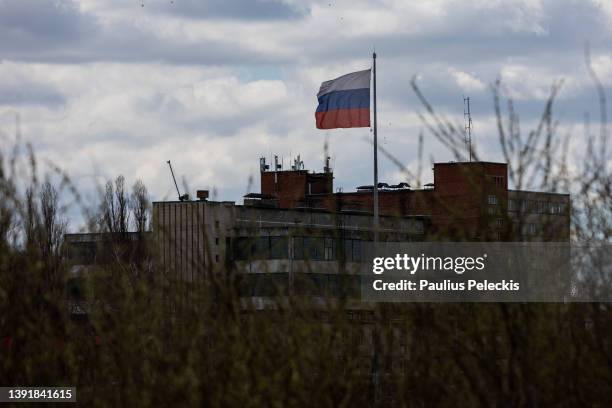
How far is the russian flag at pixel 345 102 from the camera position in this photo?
137 ft

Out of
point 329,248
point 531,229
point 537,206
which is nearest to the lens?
point 531,229

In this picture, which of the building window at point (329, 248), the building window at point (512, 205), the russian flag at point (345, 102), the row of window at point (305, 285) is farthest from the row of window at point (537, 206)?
the building window at point (329, 248)

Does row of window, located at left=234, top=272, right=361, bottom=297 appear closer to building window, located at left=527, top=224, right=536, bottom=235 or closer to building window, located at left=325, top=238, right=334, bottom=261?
building window, located at left=527, top=224, right=536, bottom=235

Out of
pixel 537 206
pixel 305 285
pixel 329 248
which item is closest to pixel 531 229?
pixel 537 206

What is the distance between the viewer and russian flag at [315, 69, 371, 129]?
4175cm

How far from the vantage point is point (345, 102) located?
42.3 meters

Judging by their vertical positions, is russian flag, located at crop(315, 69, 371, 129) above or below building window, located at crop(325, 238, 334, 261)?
above

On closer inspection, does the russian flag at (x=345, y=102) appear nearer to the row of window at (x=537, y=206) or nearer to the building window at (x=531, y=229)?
the row of window at (x=537, y=206)

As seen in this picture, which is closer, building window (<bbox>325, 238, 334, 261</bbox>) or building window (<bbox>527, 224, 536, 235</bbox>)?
building window (<bbox>527, 224, 536, 235</bbox>)

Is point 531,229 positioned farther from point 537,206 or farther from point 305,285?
point 305,285

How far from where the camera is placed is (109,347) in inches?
457

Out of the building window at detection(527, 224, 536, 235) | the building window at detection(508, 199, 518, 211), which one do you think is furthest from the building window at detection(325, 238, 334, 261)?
the building window at detection(527, 224, 536, 235)

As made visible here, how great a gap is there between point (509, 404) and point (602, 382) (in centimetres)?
140

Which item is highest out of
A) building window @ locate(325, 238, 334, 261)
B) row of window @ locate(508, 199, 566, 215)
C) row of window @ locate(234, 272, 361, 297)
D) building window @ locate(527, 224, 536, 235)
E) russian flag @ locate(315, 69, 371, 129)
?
russian flag @ locate(315, 69, 371, 129)
